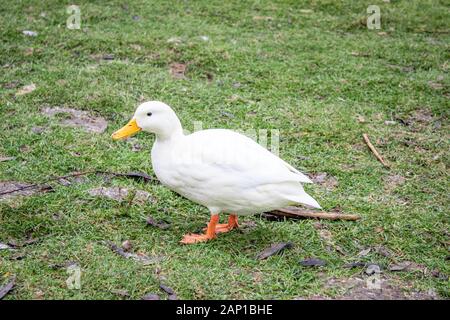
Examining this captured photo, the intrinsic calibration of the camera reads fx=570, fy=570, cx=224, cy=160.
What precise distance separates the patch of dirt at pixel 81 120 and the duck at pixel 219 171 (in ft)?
4.81

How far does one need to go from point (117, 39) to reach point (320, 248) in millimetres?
4087

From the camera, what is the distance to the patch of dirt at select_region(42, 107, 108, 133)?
4953mm

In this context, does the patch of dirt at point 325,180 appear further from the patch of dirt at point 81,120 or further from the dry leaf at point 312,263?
the patch of dirt at point 81,120

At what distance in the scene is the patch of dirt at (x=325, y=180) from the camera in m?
4.33

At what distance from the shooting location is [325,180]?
173 inches

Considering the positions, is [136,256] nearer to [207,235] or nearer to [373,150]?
[207,235]

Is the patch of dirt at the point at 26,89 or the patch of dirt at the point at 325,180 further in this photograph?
the patch of dirt at the point at 26,89

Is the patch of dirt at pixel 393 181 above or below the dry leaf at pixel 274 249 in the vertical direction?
below

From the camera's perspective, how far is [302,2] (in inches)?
331

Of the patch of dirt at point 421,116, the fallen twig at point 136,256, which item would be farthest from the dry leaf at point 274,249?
the patch of dirt at point 421,116

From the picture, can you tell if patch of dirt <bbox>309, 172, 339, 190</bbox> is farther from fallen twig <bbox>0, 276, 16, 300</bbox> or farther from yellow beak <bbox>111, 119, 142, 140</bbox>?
fallen twig <bbox>0, 276, 16, 300</bbox>

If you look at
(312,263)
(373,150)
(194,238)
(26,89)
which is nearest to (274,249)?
(312,263)
